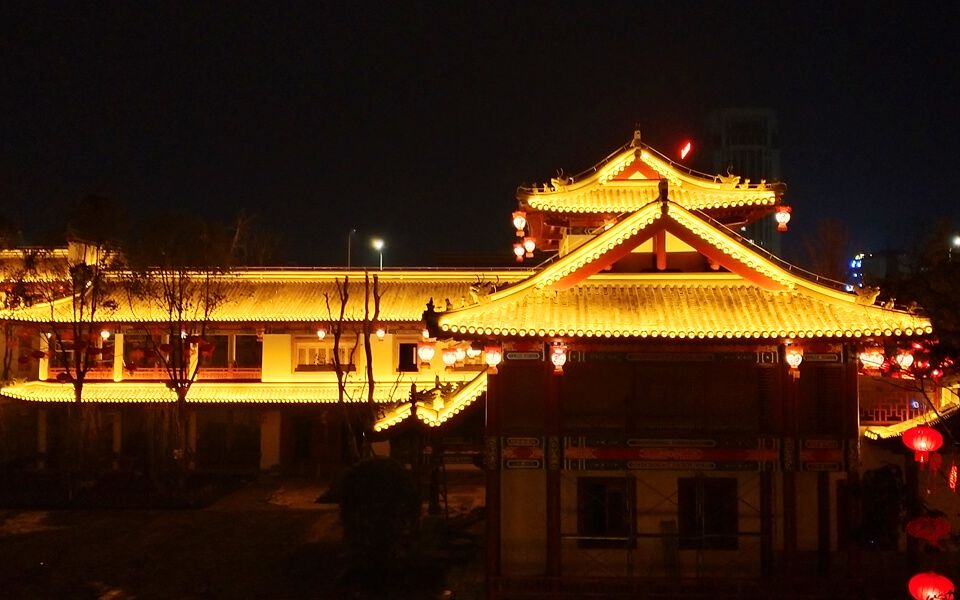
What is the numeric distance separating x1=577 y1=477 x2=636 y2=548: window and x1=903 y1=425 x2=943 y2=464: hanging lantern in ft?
16.3

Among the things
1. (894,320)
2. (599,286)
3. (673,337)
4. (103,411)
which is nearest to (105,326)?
(103,411)

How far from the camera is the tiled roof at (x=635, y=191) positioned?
16.7 meters

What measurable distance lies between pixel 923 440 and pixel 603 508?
584cm

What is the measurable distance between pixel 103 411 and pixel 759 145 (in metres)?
116

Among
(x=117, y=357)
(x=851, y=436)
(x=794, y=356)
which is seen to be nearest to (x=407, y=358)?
(x=117, y=357)

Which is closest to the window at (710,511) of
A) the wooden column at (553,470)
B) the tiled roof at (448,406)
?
the wooden column at (553,470)

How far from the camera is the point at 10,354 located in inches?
1219

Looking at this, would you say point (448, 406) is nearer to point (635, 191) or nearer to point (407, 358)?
point (635, 191)

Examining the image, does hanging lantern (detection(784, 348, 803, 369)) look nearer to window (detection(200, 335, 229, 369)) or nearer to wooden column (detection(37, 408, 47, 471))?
window (detection(200, 335, 229, 369))

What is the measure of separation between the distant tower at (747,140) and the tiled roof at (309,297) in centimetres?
9801

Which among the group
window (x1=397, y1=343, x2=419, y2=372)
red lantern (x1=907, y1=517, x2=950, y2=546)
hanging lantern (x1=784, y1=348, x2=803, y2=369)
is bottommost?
red lantern (x1=907, y1=517, x2=950, y2=546)

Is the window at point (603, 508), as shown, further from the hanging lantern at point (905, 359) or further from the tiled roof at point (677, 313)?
the hanging lantern at point (905, 359)

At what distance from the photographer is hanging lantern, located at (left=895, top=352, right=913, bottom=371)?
A: 1368cm

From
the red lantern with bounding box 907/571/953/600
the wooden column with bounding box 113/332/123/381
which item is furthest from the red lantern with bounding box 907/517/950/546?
the wooden column with bounding box 113/332/123/381
